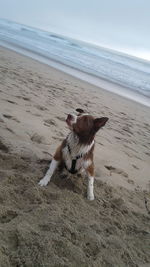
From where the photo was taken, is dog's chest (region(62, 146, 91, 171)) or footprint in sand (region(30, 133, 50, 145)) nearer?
dog's chest (region(62, 146, 91, 171))

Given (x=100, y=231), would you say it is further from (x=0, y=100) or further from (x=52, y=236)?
(x=0, y=100)

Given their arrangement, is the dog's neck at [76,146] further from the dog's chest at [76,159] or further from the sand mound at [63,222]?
the sand mound at [63,222]

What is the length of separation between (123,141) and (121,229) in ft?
12.1

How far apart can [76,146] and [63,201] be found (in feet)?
2.59

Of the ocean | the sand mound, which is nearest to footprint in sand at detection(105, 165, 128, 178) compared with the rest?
the sand mound

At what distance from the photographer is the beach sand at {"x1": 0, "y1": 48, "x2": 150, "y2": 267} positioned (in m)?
2.77

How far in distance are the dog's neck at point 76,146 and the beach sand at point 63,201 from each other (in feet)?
1.68

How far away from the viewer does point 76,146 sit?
393cm

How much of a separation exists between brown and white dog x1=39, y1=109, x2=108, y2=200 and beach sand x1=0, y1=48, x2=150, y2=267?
7.5 inches

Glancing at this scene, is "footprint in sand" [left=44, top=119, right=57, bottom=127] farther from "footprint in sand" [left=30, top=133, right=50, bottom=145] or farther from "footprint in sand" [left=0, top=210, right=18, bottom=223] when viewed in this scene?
"footprint in sand" [left=0, top=210, right=18, bottom=223]

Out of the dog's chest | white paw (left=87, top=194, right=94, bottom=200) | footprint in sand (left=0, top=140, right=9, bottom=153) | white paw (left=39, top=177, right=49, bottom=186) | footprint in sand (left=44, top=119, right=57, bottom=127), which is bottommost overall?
white paw (left=87, top=194, right=94, bottom=200)

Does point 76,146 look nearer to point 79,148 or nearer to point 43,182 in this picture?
point 79,148

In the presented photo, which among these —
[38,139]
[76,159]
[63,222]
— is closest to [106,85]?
[38,139]

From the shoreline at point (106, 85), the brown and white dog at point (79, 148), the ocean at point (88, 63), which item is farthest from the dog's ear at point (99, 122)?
the ocean at point (88, 63)
